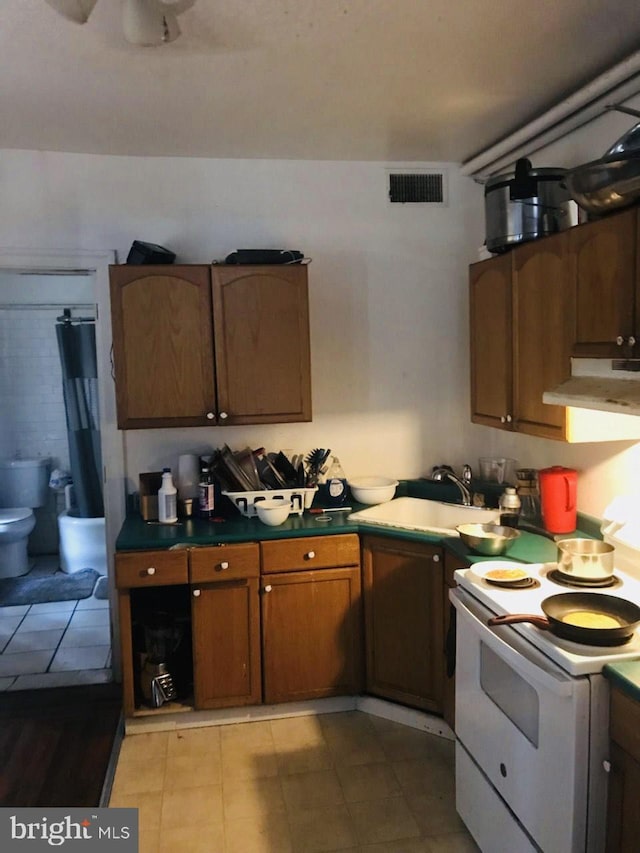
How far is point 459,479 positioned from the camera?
3475mm

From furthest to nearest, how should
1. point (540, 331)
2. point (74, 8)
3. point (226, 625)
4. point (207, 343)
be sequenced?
point (207, 343) < point (226, 625) < point (540, 331) < point (74, 8)

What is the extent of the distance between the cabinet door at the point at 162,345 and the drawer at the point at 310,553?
2.12 ft

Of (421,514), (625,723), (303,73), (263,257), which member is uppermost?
(303,73)

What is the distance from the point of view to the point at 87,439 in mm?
5012

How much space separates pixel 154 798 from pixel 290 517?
1.23 metres

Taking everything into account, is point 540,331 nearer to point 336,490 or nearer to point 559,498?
point 559,498

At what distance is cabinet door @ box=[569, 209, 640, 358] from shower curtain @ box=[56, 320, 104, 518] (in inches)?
143

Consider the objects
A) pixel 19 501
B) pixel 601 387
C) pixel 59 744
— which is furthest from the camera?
pixel 19 501

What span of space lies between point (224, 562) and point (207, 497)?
37 centimetres

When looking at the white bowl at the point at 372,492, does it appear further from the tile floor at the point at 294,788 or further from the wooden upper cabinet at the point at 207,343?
the tile floor at the point at 294,788

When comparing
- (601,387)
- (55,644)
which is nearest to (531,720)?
(601,387)

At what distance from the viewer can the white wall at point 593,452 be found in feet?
8.29

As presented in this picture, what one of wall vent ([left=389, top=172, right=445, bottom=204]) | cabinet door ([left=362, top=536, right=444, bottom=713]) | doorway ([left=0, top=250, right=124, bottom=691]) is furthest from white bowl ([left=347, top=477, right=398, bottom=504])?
wall vent ([left=389, top=172, right=445, bottom=204])

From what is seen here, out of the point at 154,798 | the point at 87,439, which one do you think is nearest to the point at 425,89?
the point at 154,798
